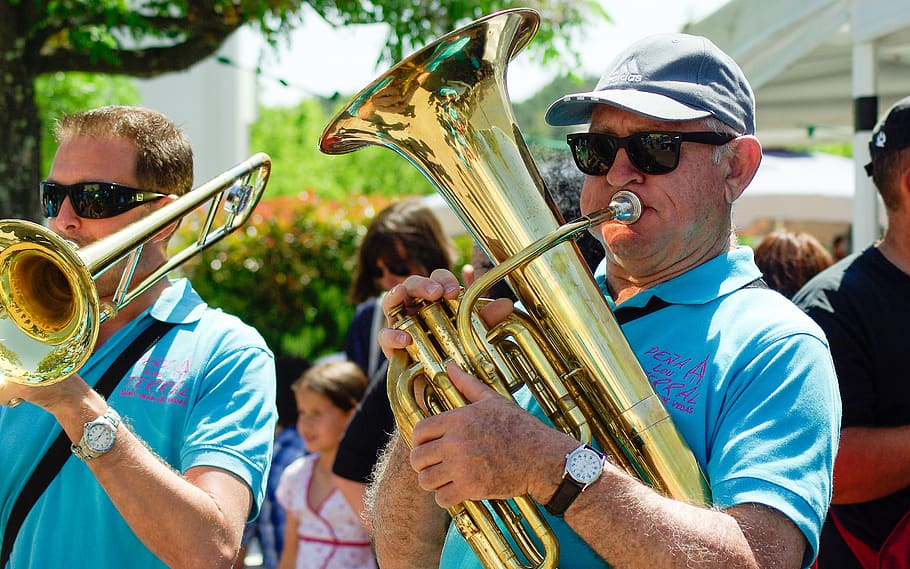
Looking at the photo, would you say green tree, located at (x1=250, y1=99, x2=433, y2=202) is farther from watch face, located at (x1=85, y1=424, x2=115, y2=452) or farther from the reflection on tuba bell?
watch face, located at (x1=85, y1=424, x2=115, y2=452)

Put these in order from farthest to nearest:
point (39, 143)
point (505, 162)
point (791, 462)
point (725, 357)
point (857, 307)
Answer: point (39, 143), point (857, 307), point (505, 162), point (725, 357), point (791, 462)

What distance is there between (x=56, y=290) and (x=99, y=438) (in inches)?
15.0

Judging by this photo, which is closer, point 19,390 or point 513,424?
point 513,424

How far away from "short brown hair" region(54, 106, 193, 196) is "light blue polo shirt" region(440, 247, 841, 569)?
1.15m

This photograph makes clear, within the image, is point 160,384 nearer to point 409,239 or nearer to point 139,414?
point 139,414

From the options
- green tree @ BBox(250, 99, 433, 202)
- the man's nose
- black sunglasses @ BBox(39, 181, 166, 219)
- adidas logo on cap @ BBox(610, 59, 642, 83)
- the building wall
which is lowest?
green tree @ BBox(250, 99, 433, 202)

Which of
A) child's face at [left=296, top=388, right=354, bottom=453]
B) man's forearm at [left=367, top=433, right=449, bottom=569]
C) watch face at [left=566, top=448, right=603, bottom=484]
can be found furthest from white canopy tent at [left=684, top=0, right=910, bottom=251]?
watch face at [left=566, top=448, right=603, bottom=484]

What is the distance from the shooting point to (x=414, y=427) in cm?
166

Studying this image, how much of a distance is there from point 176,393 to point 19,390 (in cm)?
36

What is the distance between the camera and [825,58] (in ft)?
16.2

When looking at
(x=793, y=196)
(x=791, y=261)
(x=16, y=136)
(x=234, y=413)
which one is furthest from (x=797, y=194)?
(x=234, y=413)

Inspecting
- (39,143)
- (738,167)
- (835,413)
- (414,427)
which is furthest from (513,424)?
(39,143)

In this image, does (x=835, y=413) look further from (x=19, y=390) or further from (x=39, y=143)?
(x=39, y=143)

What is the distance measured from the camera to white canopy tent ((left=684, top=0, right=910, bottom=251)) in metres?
3.60
